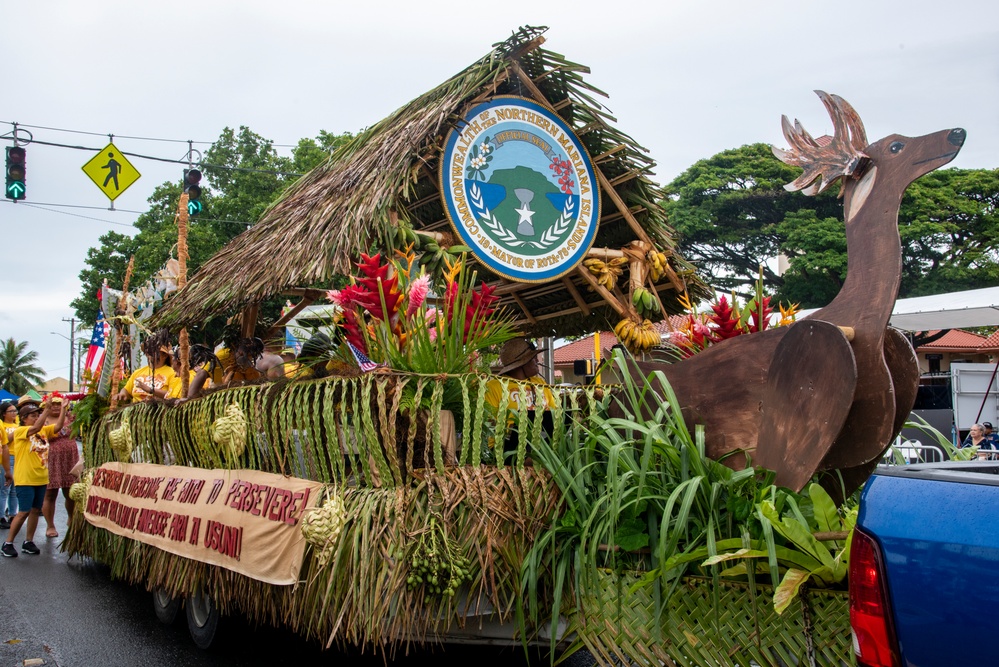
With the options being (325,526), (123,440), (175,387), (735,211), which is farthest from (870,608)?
(735,211)

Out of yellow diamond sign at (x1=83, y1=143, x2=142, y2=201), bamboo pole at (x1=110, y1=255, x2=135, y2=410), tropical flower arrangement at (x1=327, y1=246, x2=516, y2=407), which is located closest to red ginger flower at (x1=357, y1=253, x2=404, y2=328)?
tropical flower arrangement at (x1=327, y1=246, x2=516, y2=407)

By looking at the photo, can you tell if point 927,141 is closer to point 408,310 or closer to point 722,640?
point 722,640

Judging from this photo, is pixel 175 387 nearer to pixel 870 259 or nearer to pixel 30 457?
pixel 30 457

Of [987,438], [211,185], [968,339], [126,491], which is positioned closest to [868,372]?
[126,491]

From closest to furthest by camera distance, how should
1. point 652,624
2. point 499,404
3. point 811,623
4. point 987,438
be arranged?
point 811,623
point 652,624
point 499,404
point 987,438

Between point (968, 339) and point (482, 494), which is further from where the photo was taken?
point (968, 339)

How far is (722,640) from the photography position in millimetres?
2938

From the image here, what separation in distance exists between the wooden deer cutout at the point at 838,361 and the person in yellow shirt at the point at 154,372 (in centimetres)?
571

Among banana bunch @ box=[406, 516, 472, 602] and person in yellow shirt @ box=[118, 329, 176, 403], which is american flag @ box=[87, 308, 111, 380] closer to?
person in yellow shirt @ box=[118, 329, 176, 403]

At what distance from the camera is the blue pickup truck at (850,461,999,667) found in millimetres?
1907

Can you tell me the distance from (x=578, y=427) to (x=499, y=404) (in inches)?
15.7

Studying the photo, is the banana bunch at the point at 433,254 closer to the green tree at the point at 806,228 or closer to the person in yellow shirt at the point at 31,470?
the person in yellow shirt at the point at 31,470

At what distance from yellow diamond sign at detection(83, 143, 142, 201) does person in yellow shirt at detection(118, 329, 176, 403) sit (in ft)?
19.7

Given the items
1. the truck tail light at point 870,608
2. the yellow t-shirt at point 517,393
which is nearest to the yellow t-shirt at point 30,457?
the yellow t-shirt at point 517,393
